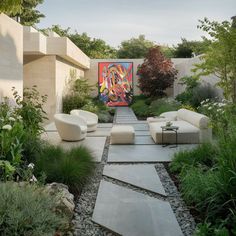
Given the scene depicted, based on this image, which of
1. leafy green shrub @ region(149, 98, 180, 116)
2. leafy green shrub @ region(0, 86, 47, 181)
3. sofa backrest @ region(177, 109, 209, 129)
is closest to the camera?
leafy green shrub @ region(0, 86, 47, 181)

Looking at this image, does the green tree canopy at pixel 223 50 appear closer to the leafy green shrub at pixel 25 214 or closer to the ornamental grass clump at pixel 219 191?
the ornamental grass clump at pixel 219 191

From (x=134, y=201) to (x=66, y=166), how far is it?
1.21m

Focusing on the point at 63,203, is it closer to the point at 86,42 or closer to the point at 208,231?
the point at 208,231

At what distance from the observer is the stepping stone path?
3.69 meters

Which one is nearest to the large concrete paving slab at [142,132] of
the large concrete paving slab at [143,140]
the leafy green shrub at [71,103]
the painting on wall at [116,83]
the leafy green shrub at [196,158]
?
the large concrete paving slab at [143,140]

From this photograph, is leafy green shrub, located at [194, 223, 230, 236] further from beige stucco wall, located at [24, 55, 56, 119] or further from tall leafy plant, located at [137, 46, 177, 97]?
tall leafy plant, located at [137, 46, 177, 97]

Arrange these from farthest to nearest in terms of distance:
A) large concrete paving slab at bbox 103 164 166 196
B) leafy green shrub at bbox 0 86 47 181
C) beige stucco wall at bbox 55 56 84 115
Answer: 1. beige stucco wall at bbox 55 56 84 115
2. large concrete paving slab at bbox 103 164 166 196
3. leafy green shrub at bbox 0 86 47 181

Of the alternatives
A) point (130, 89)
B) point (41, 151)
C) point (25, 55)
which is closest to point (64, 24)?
point (130, 89)

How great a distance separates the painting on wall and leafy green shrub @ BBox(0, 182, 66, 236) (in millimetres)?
20711

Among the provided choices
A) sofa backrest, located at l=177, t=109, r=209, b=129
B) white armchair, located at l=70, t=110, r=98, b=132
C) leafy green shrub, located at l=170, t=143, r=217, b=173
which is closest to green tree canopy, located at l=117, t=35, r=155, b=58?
white armchair, located at l=70, t=110, r=98, b=132

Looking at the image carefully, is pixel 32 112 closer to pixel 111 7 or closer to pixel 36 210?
pixel 36 210

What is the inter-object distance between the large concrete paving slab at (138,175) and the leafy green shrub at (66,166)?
1.59 feet

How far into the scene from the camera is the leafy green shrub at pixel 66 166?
4949 millimetres

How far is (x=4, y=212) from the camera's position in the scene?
2975 millimetres
